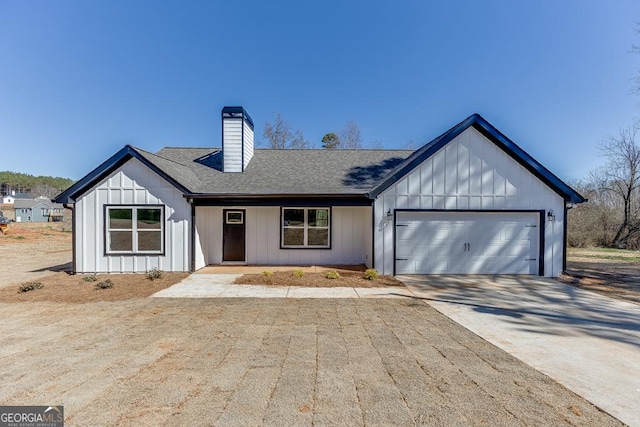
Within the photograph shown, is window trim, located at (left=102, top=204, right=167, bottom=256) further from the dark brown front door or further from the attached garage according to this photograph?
the attached garage

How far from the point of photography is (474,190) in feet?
31.2

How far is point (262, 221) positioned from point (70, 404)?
8576 millimetres

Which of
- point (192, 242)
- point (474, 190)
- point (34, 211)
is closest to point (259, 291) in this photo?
point (192, 242)

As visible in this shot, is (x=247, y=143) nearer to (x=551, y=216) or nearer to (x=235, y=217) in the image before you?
(x=235, y=217)

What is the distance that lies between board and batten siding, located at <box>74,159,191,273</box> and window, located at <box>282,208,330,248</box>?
3.48 meters

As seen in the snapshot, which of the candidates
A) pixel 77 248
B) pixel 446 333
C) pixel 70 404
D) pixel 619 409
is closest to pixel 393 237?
pixel 446 333

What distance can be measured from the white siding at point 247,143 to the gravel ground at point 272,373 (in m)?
8.26

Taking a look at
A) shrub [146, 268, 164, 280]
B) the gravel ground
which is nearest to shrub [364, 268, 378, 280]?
the gravel ground

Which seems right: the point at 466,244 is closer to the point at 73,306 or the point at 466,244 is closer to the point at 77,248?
the point at 73,306

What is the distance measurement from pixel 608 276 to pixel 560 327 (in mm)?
6747

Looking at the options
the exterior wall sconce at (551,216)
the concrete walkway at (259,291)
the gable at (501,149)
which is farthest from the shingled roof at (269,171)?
the exterior wall sconce at (551,216)

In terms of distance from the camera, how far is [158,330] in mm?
5039

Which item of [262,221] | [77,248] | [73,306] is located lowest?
[73,306]

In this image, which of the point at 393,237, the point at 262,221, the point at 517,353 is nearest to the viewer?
the point at 517,353
